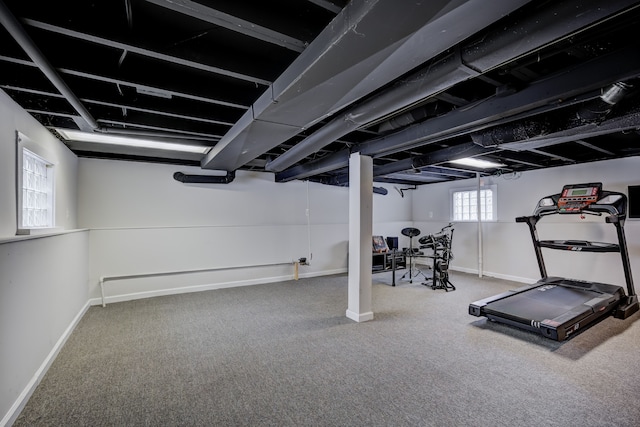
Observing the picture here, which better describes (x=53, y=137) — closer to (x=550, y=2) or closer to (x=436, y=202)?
(x=550, y=2)

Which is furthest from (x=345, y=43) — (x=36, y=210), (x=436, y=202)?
(x=436, y=202)

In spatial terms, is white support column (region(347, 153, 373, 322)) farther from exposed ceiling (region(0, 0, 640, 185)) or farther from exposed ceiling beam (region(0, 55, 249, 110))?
exposed ceiling beam (region(0, 55, 249, 110))

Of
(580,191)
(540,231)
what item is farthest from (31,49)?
(540,231)

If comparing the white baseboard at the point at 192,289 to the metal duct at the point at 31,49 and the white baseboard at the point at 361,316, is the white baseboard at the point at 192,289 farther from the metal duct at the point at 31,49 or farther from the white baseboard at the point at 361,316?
the metal duct at the point at 31,49

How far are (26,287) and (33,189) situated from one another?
1.11 m

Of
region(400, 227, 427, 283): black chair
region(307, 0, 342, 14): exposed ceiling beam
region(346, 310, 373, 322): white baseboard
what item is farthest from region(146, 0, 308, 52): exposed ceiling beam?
region(400, 227, 427, 283): black chair

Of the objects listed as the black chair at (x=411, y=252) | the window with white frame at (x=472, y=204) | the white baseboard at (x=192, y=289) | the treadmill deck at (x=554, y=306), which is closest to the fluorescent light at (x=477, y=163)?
the window with white frame at (x=472, y=204)

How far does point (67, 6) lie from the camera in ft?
4.75

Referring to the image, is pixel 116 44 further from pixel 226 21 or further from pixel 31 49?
pixel 226 21

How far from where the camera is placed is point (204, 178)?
5.05 metres

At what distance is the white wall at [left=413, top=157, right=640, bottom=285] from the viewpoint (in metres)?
4.49

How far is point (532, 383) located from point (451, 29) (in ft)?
8.36

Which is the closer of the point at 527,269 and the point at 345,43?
the point at 345,43

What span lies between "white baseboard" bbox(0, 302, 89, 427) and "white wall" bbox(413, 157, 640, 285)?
22.1ft
